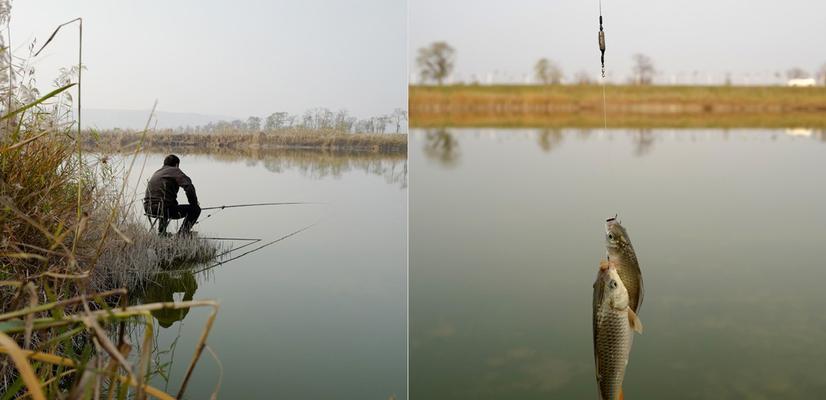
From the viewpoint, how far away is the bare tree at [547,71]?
282 inches

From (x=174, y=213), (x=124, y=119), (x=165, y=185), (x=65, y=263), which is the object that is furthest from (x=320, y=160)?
(x=65, y=263)

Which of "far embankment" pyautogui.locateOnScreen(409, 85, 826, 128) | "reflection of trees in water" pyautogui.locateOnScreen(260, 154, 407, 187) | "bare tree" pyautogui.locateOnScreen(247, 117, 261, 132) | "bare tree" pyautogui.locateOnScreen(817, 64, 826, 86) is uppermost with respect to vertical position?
"bare tree" pyautogui.locateOnScreen(817, 64, 826, 86)

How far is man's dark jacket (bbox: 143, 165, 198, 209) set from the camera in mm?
4988

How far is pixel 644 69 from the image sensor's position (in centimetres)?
669

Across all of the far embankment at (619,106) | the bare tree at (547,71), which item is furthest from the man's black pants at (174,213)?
the bare tree at (547,71)

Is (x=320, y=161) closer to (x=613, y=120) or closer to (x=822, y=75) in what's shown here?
(x=613, y=120)

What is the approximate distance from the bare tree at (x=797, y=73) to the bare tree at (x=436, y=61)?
3.08 meters

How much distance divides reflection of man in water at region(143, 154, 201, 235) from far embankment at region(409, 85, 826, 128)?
312cm

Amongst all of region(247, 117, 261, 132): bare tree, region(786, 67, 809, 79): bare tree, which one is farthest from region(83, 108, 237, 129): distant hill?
region(786, 67, 809, 79): bare tree

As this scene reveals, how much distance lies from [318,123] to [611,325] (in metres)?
6.01

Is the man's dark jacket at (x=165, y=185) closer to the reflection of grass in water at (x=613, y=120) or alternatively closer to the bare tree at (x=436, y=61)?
the bare tree at (x=436, y=61)

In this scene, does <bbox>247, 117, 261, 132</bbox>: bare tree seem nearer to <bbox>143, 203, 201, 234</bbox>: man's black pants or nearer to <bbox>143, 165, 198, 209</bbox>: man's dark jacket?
<bbox>143, 203, 201, 234</bbox>: man's black pants

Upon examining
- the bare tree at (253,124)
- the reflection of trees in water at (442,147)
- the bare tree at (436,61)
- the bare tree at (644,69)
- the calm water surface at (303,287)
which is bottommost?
the calm water surface at (303,287)

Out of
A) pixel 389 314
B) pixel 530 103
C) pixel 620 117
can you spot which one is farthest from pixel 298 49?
pixel 620 117
